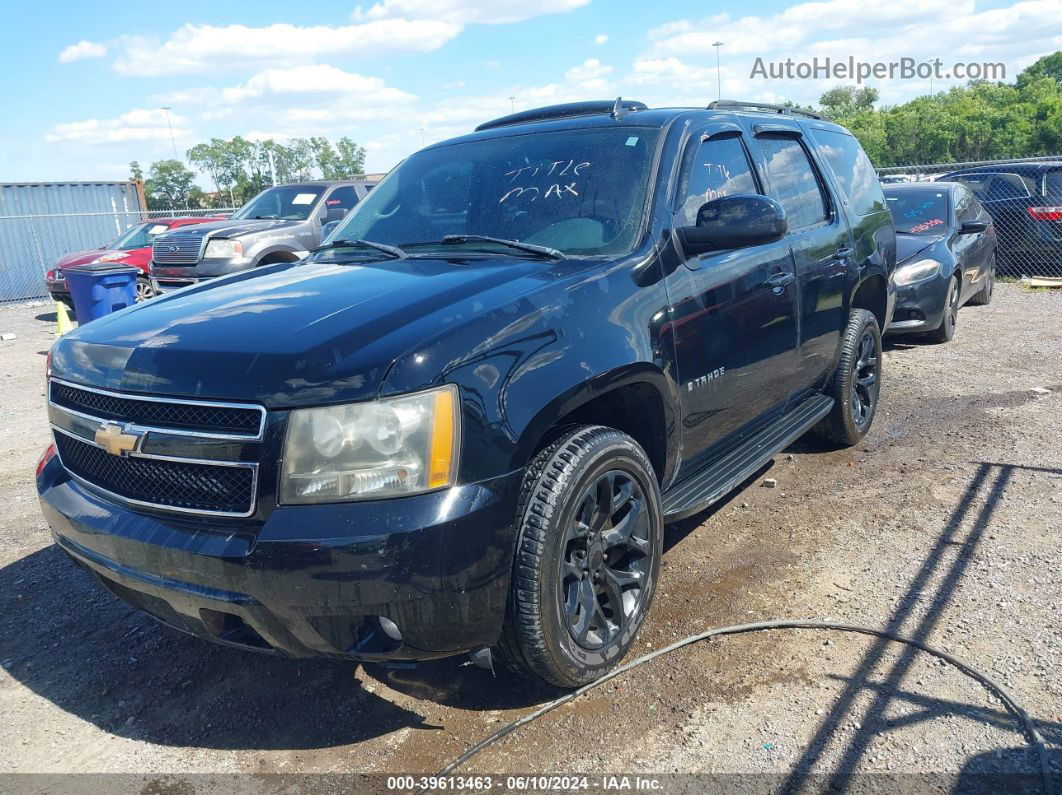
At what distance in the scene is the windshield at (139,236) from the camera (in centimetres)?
1538

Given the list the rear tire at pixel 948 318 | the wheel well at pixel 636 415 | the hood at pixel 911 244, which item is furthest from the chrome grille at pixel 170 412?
the rear tire at pixel 948 318

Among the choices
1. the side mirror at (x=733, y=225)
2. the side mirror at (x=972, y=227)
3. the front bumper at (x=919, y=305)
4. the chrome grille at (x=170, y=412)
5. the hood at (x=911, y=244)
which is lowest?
the front bumper at (x=919, y=305)

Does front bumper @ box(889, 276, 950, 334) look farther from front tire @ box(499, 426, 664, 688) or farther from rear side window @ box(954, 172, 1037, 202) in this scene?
front tire @ box(499, 426, 664, 688)

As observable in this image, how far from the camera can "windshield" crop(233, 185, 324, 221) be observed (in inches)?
470

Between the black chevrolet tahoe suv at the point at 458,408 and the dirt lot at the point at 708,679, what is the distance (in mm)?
348

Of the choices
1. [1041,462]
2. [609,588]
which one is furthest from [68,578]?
[1041,462]

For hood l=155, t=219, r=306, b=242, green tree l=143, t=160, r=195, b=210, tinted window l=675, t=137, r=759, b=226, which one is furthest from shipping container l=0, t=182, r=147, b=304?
green tree l=143, t=160, r=195, b=210

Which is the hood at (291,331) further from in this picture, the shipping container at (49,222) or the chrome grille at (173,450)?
the shipping container at (49,222)

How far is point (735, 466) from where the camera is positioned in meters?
3.83

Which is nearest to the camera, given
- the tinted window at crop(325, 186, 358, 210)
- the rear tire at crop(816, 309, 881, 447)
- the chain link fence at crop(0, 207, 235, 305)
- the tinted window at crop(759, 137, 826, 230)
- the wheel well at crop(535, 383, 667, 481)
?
the wheel well at crop(535, 383, 667, 481)

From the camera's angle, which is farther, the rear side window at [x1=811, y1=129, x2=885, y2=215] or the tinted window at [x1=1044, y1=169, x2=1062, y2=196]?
the tinted window at [x1=1044, y1=169, x2=1062, y2=196]

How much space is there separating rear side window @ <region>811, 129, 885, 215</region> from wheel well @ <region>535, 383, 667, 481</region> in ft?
8.61

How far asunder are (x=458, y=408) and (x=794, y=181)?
2997mm

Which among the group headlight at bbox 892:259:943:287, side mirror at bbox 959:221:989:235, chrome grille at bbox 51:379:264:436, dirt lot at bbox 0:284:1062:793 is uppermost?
chrome grille at bbox 51:379:264:436
